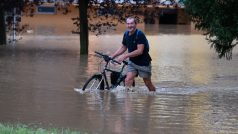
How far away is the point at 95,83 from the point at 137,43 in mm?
1345

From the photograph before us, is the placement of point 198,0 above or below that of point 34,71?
above

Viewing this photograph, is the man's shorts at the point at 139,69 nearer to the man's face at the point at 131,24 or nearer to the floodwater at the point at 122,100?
the floodwater at the point at 122,100

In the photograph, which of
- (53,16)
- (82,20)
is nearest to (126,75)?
(82,20)

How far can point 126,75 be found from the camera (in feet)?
39.9

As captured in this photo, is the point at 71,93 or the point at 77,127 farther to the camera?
the point at 71,93

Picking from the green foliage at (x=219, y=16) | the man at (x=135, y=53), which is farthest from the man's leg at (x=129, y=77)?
the green foliage at (x=219, y=16)

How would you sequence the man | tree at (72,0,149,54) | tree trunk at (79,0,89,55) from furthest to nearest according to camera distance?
1. tree trunk at (79,0,89,55)
2. tree at (72,0,149,54)
3. the man

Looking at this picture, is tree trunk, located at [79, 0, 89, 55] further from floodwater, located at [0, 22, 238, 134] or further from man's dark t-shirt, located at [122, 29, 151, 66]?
man's dark t-shirt, located at [122, 29, 151, 66]

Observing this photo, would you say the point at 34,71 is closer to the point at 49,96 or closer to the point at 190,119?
the point at 49,96

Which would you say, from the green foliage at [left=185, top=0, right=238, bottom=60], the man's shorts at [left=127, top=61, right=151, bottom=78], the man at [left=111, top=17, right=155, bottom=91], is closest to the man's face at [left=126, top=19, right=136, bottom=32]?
the man at [left=111, top=17, right=155, bottom=91]

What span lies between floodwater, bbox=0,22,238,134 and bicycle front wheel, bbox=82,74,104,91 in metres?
0.19

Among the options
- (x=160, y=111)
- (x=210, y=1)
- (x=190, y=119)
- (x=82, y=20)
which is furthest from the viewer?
(x=82, y=20)

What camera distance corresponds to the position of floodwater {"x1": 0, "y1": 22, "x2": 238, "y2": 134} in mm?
9031

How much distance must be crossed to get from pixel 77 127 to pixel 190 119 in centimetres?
192
